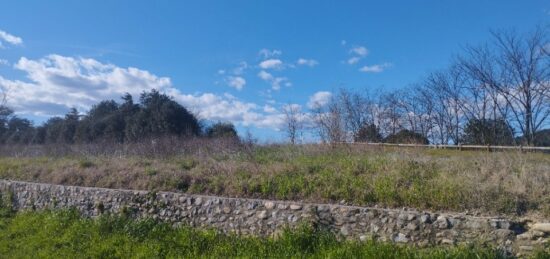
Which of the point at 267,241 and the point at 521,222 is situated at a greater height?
the point at 521,222

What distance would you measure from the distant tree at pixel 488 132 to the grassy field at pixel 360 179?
20307 millimetres

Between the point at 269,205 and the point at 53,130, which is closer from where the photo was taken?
the point at 269,205

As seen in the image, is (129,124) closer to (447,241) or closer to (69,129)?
(69,129)

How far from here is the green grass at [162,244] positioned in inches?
221

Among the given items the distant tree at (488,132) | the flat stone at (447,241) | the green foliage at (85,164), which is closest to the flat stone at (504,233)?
the flat stone at (447,241)

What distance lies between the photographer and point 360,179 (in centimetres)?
764

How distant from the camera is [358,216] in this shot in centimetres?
641

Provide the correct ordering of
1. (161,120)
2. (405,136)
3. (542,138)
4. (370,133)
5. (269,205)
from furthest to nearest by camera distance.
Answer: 1. (370,133)
2. (405,136)
3. (161,120)
4. (542,138)
5. (269,205)

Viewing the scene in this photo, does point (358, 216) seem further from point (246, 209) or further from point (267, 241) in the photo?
point (246, 209)

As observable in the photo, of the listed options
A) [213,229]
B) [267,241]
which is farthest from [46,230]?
[267,241]

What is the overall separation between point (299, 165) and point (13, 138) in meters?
36.7

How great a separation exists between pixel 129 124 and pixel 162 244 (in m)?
22.9

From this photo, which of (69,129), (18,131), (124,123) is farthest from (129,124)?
(18,131)

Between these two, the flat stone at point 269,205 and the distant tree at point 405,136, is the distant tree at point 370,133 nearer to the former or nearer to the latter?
the distant tree at point 405,136
